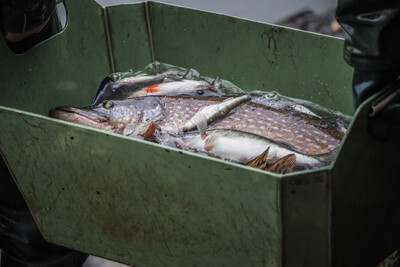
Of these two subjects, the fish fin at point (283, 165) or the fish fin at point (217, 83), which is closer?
the fish fin at point (283, 165)

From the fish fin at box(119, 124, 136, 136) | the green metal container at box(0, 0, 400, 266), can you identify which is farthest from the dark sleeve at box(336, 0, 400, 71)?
the fish fin at box(119, 124, 136, 136)

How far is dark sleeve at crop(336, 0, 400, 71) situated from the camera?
2201mm

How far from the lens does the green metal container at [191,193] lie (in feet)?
6.86

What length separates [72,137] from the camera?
2410 millimetres

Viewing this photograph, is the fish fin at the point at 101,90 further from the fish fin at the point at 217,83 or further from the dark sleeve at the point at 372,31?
the dark sleeve at the point at 372,31

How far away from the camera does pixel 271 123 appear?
10.3 feet

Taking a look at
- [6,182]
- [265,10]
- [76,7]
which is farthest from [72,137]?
[265,10]

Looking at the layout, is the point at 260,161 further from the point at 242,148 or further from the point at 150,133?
the point at 150,133

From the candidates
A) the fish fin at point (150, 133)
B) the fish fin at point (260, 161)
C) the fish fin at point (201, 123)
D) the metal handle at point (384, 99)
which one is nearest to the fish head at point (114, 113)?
the fish fin at point (150, 133)

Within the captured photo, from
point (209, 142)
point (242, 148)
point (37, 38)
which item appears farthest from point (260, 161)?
point (37, 38)

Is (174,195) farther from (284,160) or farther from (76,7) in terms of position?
(76,7)

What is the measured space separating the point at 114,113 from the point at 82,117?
176 millimetres

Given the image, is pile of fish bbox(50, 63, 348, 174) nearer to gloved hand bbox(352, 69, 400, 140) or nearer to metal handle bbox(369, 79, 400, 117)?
gloved hand bbox(352, 69, 400, 140)

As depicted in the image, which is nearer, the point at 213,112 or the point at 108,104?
the point at 213,112
